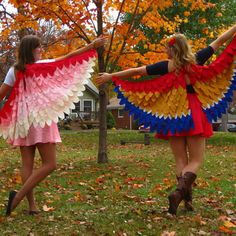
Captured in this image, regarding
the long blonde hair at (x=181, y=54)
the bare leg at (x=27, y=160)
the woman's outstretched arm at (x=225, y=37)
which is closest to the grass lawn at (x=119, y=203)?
the bare leg at (x=27, y=160)

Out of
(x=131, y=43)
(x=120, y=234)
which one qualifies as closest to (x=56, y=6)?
(x=131, y=43)

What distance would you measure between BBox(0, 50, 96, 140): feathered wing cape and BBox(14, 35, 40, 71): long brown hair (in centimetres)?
7

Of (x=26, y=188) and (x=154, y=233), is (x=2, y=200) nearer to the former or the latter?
(x=26, y=188)

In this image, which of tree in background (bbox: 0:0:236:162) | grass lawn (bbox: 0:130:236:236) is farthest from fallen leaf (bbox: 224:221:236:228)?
tree in background (bbox: 0:0:236:162)

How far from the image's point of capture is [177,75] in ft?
17.5

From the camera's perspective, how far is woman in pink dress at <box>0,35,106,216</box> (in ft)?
16.8

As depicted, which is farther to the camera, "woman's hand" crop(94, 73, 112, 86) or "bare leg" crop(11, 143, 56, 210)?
"woman's hand" crop(94, 73, 112, 86)

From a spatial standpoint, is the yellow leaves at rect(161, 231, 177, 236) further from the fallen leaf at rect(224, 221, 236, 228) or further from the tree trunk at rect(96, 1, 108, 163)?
the tree trunk at rect(96, 1, 108, 163)

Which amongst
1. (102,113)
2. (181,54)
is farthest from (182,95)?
(102,113)

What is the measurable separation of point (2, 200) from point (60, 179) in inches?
88.1

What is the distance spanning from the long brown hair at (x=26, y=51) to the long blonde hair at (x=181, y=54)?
4.95 ft

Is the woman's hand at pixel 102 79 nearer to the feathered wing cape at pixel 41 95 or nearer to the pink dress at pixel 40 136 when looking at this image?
the feathered wing cape at pixel 41 95

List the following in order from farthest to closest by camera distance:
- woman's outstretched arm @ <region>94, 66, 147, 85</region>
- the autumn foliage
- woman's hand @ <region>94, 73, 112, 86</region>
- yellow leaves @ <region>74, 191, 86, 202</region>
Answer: the autumn foliage < yellow leaves @ <region>74, 191, 86, 202</region> < woman's hand @ <region>94, 73, 112, 86</region> < woman's outstretched arm @ <region>94, 66, 147, 85</region>

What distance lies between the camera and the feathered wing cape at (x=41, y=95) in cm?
510
